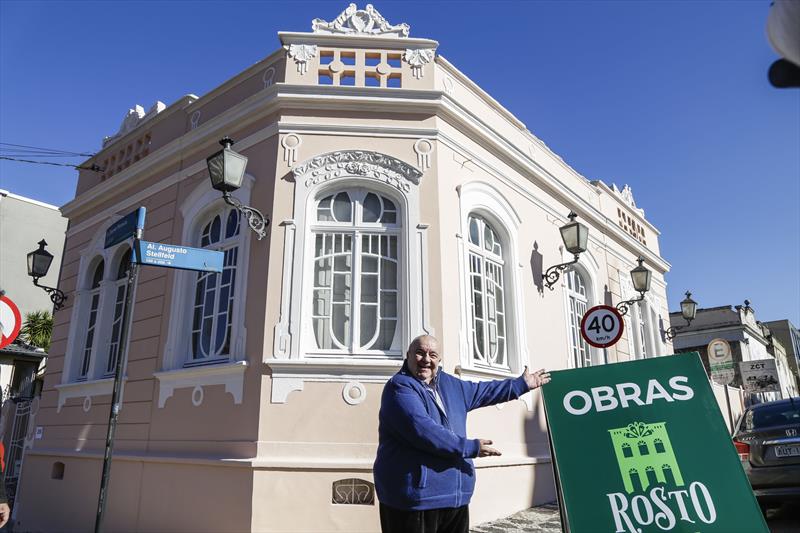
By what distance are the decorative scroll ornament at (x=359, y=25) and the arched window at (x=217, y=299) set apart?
2938 millimetres

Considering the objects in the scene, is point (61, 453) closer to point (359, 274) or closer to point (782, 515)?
point (359, 274)

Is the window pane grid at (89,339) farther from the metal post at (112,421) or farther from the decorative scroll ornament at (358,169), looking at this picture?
the metal post at (112,421)

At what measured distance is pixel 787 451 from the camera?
5.61m

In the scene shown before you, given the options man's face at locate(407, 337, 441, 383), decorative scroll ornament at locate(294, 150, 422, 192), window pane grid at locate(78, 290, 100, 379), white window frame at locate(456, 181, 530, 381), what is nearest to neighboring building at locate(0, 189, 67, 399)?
window pane grid at locate(78, 290, 100, 379)

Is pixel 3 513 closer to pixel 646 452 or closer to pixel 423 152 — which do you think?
pixel 646 452

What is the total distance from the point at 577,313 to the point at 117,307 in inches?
325

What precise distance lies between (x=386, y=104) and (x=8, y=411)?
33.6 ft

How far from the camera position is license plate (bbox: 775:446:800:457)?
18.3 ft

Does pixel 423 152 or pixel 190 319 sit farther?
pixel 190 319

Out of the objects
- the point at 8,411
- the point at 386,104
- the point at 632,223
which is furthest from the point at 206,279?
the point at 632,223

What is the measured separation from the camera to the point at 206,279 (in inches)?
307

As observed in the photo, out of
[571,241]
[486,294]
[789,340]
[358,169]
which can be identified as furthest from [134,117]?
[789,340]

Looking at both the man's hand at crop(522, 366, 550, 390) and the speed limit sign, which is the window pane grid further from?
the man's hand at crop(522, 366, 550, 390)

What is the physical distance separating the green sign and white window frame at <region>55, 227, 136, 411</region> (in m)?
7.48
